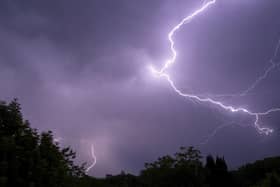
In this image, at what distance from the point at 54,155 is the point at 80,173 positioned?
8.94 feet

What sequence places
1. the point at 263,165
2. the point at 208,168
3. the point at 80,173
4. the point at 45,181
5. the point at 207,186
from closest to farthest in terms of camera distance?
the point at 45,181, the point at 80,173, the point at 207,186, the point at 208,168, the point at 263,165

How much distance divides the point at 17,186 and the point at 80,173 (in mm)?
4509

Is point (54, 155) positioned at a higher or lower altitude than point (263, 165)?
lower

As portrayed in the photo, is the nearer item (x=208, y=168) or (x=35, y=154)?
(x=35, y=154)

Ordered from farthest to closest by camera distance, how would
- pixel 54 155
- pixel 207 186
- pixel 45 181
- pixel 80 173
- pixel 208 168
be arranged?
pixel 208 168 < pixel 207 186 < pixel 80 173 < pixel 54 155 < pixel 45 181

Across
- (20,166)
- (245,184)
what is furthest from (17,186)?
(245,184)

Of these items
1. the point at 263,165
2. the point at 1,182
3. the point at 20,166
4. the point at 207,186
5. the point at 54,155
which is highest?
the point at 263,165

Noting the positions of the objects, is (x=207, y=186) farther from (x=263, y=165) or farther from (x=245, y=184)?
(x=263, y=165)

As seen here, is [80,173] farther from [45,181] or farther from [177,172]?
[177,172]

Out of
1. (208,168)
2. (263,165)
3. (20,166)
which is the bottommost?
(20,166)

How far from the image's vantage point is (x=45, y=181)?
40.6ft

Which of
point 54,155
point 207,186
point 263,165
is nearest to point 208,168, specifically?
point 207,186

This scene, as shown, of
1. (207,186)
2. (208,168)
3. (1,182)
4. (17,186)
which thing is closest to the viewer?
(1,182)

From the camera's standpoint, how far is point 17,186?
1148cm
